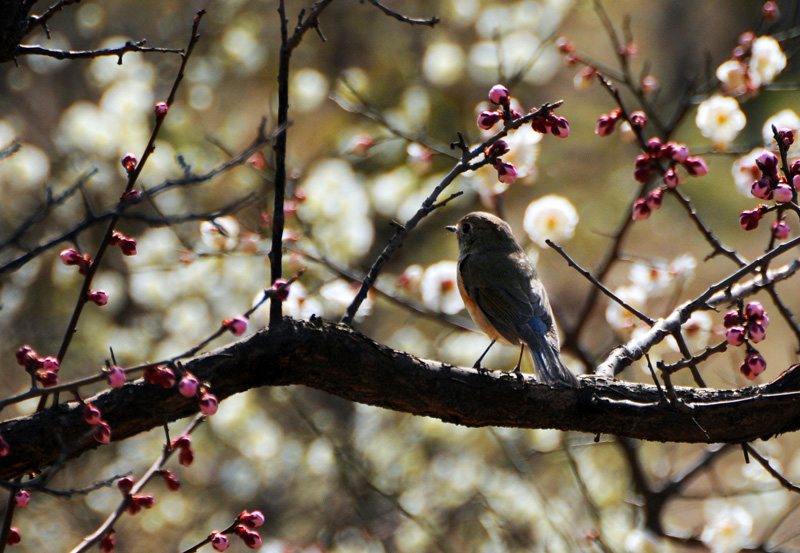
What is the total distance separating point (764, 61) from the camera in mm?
3383

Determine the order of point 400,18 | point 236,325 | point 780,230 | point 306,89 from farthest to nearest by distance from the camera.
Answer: point 306,89 → point 780,230 → point 400,18 → point 236,325

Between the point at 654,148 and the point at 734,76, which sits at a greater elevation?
the point at 734,76

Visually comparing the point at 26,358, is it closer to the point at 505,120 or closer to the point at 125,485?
the point at 125,485

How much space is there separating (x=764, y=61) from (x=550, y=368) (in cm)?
175

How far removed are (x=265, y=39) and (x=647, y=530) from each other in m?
5.64

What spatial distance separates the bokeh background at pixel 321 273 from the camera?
4.70 metres

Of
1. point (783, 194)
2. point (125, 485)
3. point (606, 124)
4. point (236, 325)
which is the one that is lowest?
point (125, 485)

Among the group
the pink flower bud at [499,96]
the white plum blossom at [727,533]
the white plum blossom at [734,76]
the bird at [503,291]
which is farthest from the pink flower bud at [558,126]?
the white plum blossom at [727,533]

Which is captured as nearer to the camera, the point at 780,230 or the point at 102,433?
the point at 102,433

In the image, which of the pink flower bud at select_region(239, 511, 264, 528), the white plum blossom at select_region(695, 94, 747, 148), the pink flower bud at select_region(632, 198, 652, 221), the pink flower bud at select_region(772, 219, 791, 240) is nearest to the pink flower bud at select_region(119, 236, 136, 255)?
the pink flower bud at select_region(239, 511, 264, 528)

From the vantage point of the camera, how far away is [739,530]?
3.75 metres

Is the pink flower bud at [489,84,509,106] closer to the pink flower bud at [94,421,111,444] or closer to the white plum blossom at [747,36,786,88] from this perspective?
the pink flower bud at [94,421,111,444]

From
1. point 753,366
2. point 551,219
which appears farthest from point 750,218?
point 551,219

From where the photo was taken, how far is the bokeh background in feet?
15.4
